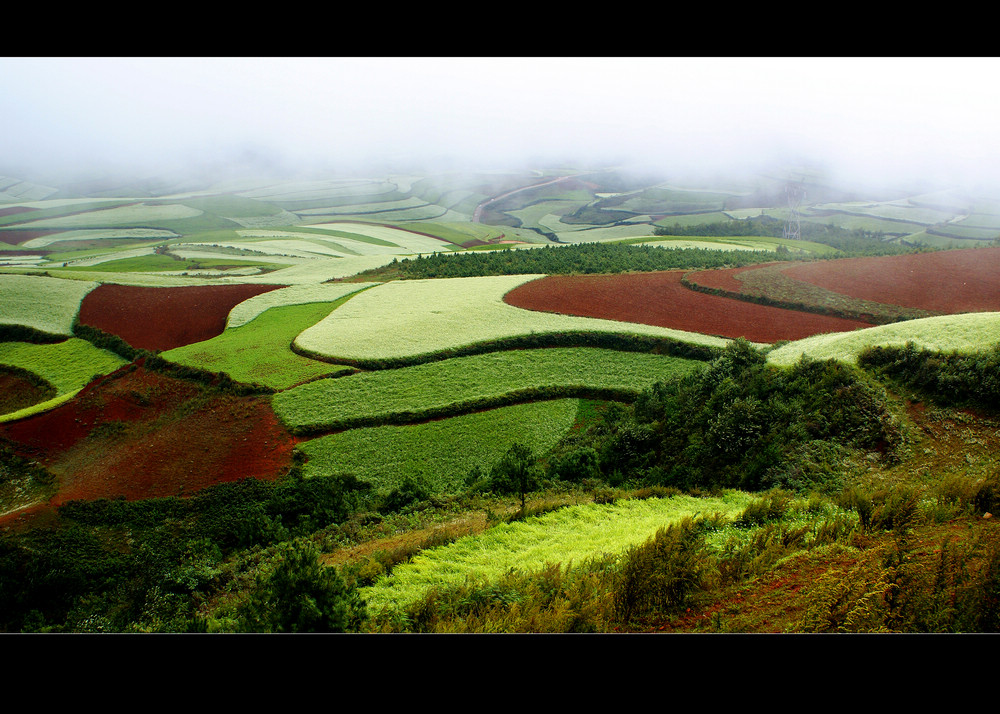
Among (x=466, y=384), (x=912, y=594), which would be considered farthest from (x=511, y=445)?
(x=912, y=594)

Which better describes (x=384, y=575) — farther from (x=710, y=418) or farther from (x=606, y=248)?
(x=606, y=248)

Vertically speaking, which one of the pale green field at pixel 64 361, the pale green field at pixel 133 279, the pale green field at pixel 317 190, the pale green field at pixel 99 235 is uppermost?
the pale green field at pixel 317 190

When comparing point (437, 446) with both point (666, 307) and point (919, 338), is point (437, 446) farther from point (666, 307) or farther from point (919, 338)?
point (666, 307)

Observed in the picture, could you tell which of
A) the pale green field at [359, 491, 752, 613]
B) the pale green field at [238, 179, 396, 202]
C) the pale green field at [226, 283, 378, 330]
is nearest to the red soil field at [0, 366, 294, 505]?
the pale green field at [359, 491, 752, 613]

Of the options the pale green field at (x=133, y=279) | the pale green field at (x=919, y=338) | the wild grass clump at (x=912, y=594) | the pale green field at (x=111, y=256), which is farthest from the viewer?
the pale green field at (x=111, y=256)

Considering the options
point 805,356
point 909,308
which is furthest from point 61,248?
point 909,308

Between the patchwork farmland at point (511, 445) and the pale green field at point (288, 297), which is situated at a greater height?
the pale green field at point (288, 297)

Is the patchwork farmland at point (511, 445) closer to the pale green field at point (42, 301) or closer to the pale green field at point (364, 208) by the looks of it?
the pale green field at point (42, 301)

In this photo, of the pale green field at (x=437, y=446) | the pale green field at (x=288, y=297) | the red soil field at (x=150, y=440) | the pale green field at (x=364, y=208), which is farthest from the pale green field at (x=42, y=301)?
the pale green field at (x=364, y=208)

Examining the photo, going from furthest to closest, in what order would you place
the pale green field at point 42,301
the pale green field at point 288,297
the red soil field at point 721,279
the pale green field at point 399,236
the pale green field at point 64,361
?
1. the pale green field at point 399,236
2. the red soil field at point 721,279
3. the pale green field at point 288,297
4. the pale green field at point 42,301
5. the pale green field at point 64,361
